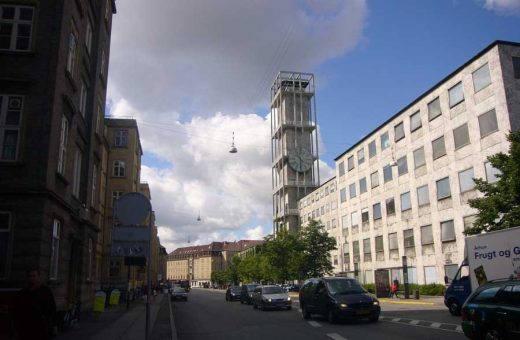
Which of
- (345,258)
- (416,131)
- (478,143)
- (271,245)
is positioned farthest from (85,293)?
(345,258)

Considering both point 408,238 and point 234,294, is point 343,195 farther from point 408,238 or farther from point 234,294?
point 234,294

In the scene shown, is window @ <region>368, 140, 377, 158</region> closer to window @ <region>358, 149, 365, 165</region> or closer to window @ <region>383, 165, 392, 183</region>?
window @ <region>358, 149, 365, 165</region>

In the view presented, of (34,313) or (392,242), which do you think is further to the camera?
(392,242)

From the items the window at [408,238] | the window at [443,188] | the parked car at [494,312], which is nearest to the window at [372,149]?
the window at [408,238]

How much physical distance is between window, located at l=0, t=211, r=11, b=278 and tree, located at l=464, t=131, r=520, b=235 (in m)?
21.5

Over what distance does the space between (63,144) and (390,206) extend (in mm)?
41745

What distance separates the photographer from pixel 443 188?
139ft

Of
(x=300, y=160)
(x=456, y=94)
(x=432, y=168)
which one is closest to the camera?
(x=456, y=94)

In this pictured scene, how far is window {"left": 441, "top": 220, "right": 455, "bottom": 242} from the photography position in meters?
40.8

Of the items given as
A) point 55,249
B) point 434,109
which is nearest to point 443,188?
point 434,109

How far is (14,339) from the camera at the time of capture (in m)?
12.5

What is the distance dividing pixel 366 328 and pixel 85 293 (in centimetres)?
1378

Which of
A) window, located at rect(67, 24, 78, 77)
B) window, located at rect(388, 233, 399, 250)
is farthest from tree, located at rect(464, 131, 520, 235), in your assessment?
window, located at rect(388, 233, 399, 250)

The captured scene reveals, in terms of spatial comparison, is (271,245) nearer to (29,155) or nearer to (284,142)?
(284,142)
